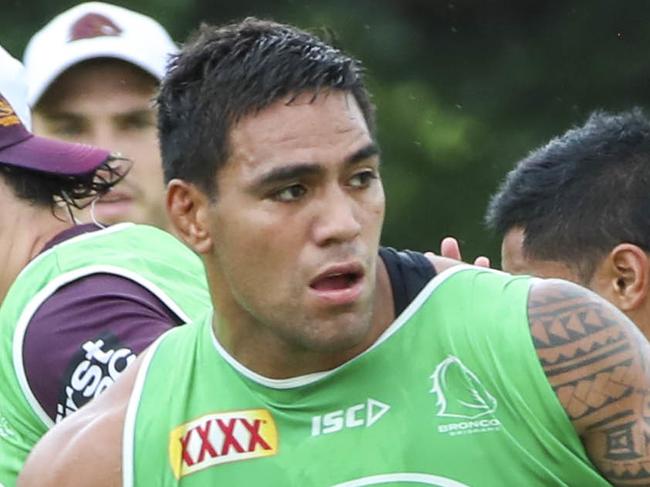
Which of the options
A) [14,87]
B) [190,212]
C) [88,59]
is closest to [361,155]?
[190,212]

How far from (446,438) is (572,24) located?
8235 mm

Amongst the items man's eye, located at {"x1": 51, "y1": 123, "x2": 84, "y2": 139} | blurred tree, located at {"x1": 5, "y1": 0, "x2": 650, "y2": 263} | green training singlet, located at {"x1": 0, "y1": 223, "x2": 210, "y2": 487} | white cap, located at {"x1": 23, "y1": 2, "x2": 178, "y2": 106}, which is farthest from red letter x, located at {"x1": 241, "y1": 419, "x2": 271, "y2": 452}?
blurred tree, located at {"x1": 5, "y1": 0, "x2": 650, "y2": 263}

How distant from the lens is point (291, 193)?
181 inches

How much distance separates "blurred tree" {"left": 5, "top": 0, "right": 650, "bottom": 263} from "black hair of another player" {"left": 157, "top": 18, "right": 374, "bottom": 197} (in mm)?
7129

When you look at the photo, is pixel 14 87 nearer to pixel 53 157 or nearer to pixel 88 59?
pixel 88 59

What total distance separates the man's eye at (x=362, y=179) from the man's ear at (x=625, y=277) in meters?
0.99

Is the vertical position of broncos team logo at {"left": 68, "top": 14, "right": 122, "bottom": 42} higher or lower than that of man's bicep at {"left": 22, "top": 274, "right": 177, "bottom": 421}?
higher

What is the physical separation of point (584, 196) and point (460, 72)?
22.8ft

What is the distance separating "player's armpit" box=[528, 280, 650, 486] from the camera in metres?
4.36

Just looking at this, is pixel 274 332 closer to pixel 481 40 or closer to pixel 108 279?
pixel 108 279

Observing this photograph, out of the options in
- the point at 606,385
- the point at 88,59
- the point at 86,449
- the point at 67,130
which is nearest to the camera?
the point at 606,385

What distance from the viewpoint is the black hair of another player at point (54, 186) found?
5758 mm

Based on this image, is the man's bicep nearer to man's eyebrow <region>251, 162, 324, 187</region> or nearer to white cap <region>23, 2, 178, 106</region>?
man's eyebrow <region>251, 162, 324, 187</region>

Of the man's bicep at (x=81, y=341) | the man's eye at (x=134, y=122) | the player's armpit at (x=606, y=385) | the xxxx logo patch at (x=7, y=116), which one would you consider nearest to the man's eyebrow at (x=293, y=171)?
the player's armpit at (x=606, y=385)
